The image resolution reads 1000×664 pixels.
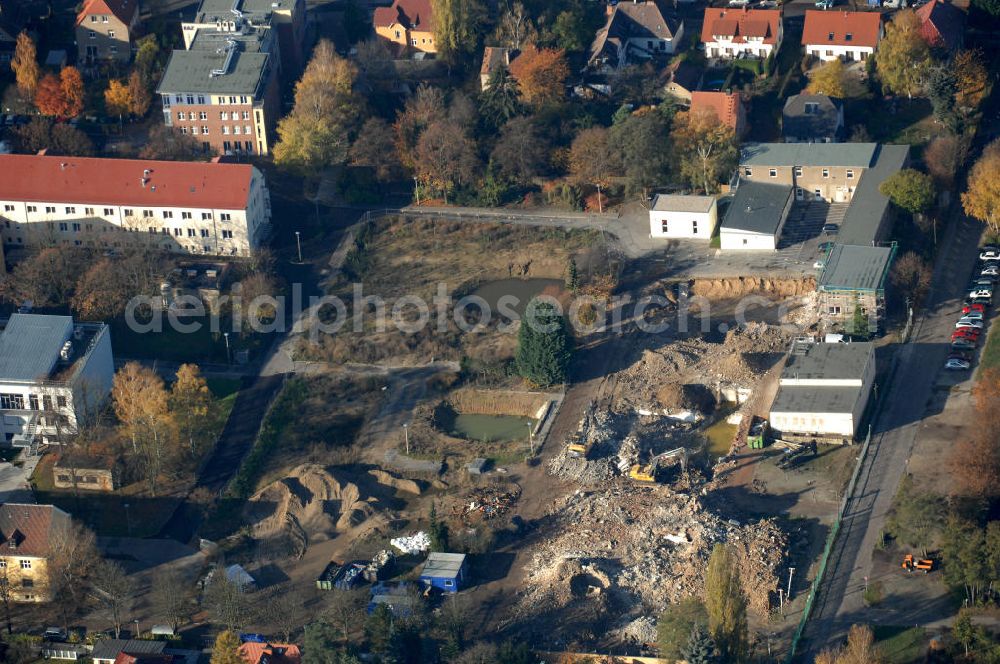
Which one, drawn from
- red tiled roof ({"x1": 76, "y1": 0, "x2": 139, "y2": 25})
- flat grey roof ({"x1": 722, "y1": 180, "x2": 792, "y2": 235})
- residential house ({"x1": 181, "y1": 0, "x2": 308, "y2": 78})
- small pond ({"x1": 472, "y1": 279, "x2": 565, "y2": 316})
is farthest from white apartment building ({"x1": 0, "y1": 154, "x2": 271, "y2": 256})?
flat grey roof ({"x1": 722, "y1": 180, "x2": 792, "y2": 235})

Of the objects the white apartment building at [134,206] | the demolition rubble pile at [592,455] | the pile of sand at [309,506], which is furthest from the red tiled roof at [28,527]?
the white apartment building at [134,206]

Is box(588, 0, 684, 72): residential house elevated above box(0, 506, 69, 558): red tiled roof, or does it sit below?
above

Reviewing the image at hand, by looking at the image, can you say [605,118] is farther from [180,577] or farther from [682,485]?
[180,577]

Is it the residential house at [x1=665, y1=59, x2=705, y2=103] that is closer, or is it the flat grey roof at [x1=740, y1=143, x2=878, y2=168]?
the flat grey roof at [x1=740, y1=143, x2=878, y2=168]

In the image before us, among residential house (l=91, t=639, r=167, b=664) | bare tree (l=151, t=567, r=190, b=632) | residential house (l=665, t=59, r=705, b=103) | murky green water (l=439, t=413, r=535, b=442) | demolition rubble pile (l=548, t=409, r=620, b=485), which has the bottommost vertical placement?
residential house (l=91, t=639, r=167, b=664)

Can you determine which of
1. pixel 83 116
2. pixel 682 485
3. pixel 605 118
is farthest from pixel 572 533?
pixel 83 116

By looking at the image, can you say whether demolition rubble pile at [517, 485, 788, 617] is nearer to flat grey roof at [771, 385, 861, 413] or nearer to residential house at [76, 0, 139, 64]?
flat grey roof at [771, 385, 861, 413]
